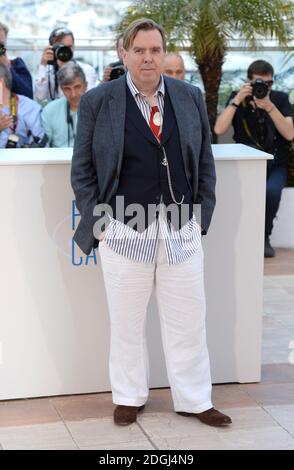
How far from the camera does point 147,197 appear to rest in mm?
4691

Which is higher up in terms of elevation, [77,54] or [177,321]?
[77,54]

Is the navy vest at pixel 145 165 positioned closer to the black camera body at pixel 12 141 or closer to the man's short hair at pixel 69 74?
the black camera body at pixel 12 141

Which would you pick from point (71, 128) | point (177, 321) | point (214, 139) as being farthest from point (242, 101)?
point (177, 321)

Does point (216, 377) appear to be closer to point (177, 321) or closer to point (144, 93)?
point (177, 321)

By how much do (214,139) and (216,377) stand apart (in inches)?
159

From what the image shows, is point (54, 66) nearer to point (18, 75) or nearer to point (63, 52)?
point (63, 52)

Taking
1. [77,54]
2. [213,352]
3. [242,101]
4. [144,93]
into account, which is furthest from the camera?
[77,54]

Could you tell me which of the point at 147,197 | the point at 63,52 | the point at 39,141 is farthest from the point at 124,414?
the point at 63,52

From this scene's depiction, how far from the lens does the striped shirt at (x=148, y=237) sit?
471 cm

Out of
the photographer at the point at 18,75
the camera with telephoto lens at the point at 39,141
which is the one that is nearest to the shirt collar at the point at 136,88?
the camera with telephoto lens at the point at 39,141

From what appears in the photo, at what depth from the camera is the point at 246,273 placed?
17.9 feet

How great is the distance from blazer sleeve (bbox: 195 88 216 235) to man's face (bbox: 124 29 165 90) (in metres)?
0.33

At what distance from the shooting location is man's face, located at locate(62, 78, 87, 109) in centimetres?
770

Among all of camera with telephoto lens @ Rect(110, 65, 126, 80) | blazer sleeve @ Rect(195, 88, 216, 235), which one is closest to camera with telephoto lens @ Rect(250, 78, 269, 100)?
camera with telephoto lens @ Rect(110, 65, 126, 80)
